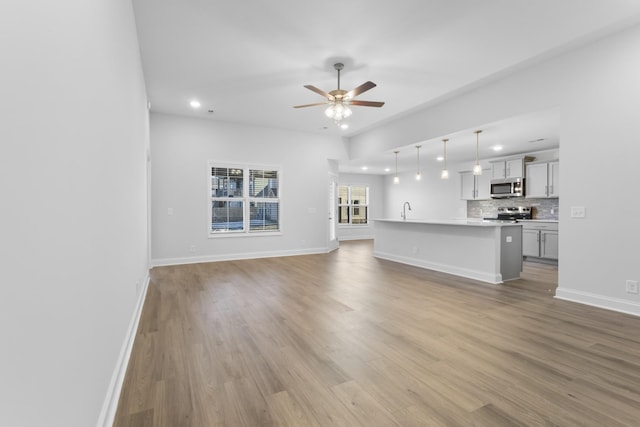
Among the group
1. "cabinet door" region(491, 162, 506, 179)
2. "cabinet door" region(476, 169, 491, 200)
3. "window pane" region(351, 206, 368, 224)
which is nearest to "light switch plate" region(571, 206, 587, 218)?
"cabinet door" region(491, 162, 506, 179)

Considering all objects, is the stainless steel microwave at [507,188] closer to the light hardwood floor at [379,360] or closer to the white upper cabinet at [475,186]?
the white upper cabinet at [475,186]

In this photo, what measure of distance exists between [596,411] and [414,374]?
3.30ft

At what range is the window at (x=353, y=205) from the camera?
11305mm

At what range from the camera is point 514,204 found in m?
8.10

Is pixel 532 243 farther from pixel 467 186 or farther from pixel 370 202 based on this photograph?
pixel 370 202

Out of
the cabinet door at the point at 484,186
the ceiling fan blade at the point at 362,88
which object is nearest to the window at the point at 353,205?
the cabinet door at the point at 484,186

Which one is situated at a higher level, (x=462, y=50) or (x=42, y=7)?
(x=462, y=50)

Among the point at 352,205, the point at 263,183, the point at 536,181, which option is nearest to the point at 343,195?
the point at 352,205

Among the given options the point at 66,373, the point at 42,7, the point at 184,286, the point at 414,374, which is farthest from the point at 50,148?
the point at 184,286

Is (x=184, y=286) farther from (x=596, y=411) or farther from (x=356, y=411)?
(x=596, y=411)

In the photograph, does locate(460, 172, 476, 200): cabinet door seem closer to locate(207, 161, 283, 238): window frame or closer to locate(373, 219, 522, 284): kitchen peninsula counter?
locate(373, 219, 522, 284): kitchen peninsula counter

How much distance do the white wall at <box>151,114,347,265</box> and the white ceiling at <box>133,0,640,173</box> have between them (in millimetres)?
1089

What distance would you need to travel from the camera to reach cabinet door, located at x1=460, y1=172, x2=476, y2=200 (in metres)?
8.76

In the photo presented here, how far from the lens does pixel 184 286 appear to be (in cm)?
452
